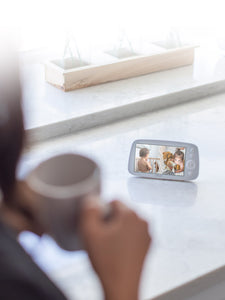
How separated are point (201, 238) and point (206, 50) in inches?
44.4

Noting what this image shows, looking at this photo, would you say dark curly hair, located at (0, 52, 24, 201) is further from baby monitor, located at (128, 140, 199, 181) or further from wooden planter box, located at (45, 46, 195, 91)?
wooden planter box, located at (45, 46, 195, 91)

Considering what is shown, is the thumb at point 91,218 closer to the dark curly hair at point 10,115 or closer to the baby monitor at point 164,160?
the dark curly hair at point 10,115

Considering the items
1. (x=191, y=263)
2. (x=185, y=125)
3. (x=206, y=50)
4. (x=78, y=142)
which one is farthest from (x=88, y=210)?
(x=206, y=50)

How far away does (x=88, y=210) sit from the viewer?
320 millimetres

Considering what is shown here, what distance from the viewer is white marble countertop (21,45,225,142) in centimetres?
135

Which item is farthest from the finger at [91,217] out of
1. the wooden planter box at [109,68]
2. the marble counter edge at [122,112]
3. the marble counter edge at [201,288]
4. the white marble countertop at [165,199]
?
the wooden planter box at [109,68]

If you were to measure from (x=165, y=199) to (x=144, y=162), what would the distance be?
108mm

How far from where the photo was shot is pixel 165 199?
3.51 feet

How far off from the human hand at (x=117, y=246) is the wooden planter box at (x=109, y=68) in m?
1.17

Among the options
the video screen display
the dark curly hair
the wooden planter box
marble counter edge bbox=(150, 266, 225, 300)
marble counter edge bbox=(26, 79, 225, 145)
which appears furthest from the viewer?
the wooden planter box

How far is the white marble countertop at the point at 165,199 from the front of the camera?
34.1 inches

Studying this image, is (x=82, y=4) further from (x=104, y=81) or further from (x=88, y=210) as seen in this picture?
(x=88, y=210)

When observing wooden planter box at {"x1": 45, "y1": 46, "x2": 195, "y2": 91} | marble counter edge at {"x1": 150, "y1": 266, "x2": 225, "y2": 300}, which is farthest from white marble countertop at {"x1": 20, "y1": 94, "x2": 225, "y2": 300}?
wooden planter box at {"x1": 45, "y1": 46, "x2": 195, "y2": 91}

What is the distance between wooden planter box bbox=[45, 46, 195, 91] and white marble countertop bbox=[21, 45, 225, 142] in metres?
0.02
